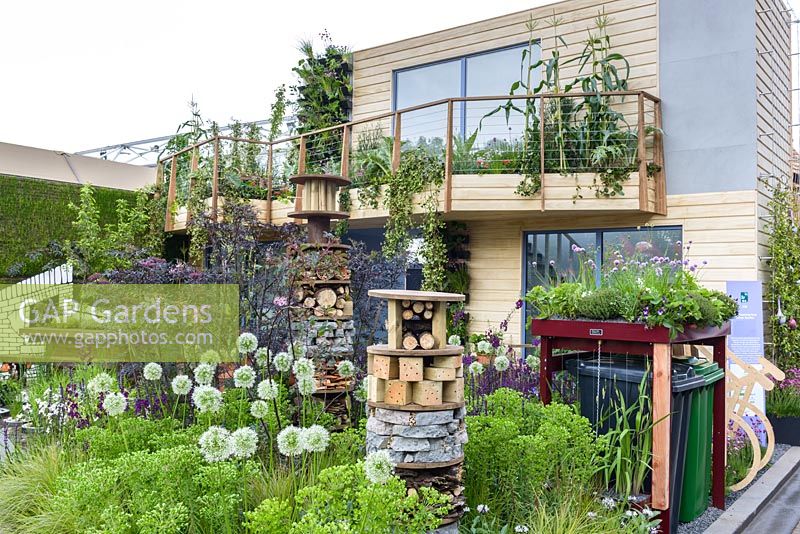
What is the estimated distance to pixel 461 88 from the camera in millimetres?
9922

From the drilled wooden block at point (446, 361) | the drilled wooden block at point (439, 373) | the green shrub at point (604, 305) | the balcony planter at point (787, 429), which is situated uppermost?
the green shrub at point (604, 305)

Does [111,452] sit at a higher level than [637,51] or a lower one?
lower

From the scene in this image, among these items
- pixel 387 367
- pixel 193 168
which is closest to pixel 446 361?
pixel 387 367

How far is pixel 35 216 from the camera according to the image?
10742mm

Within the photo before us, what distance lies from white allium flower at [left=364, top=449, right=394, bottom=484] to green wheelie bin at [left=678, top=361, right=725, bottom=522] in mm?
2462

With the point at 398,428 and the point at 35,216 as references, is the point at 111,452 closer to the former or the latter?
the point at 398,428

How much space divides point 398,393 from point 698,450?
7.50 feet

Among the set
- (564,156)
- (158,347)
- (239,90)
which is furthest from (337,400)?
(239,90)

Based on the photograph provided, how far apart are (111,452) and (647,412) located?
298cm

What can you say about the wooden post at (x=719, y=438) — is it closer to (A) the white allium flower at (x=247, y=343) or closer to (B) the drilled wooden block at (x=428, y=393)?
(B) the drilled wooden block at (x=428, y=393)

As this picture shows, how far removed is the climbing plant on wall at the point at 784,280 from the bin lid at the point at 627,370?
4385 mm

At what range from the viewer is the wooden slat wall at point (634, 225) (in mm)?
7434

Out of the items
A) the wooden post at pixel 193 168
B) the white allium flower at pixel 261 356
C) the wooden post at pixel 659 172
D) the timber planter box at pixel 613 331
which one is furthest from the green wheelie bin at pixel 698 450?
the wooden post at pixel 193 168

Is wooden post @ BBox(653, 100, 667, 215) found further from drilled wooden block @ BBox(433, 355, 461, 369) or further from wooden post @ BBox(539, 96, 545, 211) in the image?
drilled wooden block @ BBox(433, 355, 461, 369)
